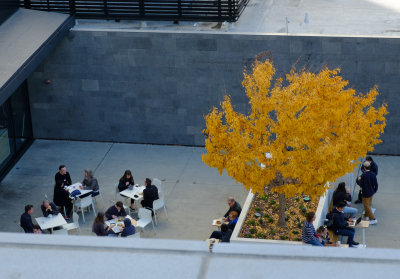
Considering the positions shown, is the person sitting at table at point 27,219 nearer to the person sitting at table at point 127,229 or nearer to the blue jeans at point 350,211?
the person sitting at table at point 127,229

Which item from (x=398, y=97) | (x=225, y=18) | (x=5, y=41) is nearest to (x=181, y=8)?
(x=225, y=18)

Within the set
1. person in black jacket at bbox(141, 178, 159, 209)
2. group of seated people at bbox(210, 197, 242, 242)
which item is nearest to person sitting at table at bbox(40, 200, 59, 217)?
person in black jacket at bbox(141, 178, 159, 209)

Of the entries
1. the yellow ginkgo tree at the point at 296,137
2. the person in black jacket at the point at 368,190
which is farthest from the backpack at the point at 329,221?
the person in black jacket at the point at 368,190

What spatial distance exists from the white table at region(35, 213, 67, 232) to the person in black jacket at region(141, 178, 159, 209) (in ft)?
6.58

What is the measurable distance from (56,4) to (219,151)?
9344mm

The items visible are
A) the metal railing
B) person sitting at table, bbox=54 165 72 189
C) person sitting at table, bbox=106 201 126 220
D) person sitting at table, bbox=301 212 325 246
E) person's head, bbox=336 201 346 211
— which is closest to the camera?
person sitting at table, bbox=301 212 325 246

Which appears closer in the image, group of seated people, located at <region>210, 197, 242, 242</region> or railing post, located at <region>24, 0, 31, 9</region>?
group of seated people, located at <region>210, 197, 242, 242</region>

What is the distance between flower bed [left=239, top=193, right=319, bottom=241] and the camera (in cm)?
1456

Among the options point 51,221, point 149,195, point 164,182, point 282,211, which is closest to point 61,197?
point 51,221

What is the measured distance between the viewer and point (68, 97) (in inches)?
838

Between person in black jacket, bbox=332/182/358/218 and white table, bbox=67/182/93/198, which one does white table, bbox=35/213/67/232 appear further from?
person in black jacket, bbox=332/182/358/218

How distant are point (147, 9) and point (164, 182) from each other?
5.38 m

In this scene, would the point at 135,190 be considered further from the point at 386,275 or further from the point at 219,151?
the point at 386,275

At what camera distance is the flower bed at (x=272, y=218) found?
14.6 metres
